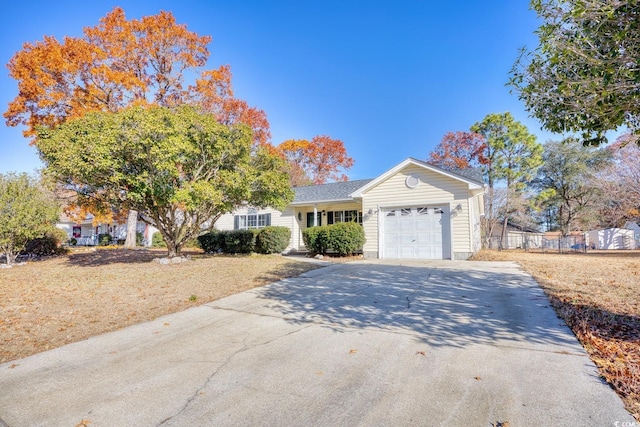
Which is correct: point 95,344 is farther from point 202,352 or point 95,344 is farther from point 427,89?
point 427,89

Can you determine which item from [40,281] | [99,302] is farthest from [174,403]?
[40,281]

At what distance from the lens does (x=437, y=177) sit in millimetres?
13188

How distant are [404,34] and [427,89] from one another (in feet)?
23.8

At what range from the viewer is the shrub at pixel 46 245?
15055mm

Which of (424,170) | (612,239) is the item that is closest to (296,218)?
(424,170)

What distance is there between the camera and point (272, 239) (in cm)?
1554

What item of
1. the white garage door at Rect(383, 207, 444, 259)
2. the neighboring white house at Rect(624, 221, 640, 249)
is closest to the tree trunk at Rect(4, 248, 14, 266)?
the white garage door at Rect(383, 207, 444, 259)

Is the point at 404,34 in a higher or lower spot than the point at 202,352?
higher

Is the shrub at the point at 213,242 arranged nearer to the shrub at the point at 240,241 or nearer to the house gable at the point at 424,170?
the shrub at the point at 240,241

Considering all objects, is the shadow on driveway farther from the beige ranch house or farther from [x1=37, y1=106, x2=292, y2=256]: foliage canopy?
[x1=37, y1=106, x2=292, y2=256]: foliage canopy

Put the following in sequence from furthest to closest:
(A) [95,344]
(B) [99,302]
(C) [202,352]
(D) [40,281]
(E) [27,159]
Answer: (E) [27,159]
(D) [40,281]
(B) [99,302]
(A) [95,344]
(C) [202,352]

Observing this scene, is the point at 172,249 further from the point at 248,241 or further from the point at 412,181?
the point at 412,181

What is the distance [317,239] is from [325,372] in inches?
444

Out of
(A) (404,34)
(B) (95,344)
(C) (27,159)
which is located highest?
(A) (404,34)
